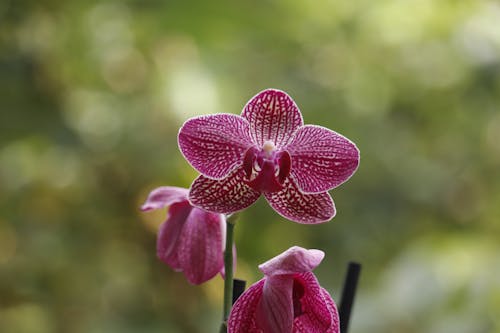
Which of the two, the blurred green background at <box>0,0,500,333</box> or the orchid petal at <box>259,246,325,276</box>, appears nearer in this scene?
the orchid petal at <box>259,246,325,276</box>

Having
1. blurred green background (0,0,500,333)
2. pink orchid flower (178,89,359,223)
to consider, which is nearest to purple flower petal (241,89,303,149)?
pink orchid flower (178,89,359,223)

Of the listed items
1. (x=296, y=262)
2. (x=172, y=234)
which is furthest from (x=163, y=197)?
(x=296, y=262)

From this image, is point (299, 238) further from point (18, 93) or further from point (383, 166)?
point (18, 93)

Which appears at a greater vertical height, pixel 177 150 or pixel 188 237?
pixel 188 237

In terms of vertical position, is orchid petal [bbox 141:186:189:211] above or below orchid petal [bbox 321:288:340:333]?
above

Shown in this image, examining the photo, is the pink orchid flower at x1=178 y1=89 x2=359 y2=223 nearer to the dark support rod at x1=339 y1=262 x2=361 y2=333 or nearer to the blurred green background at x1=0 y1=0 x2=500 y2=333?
the dark support rod at x1=339 y1=262 x2=361 y2=333

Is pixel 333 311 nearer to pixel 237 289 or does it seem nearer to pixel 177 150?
pixel 237 289

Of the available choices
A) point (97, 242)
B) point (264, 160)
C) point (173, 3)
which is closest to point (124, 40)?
point (173, 3)
